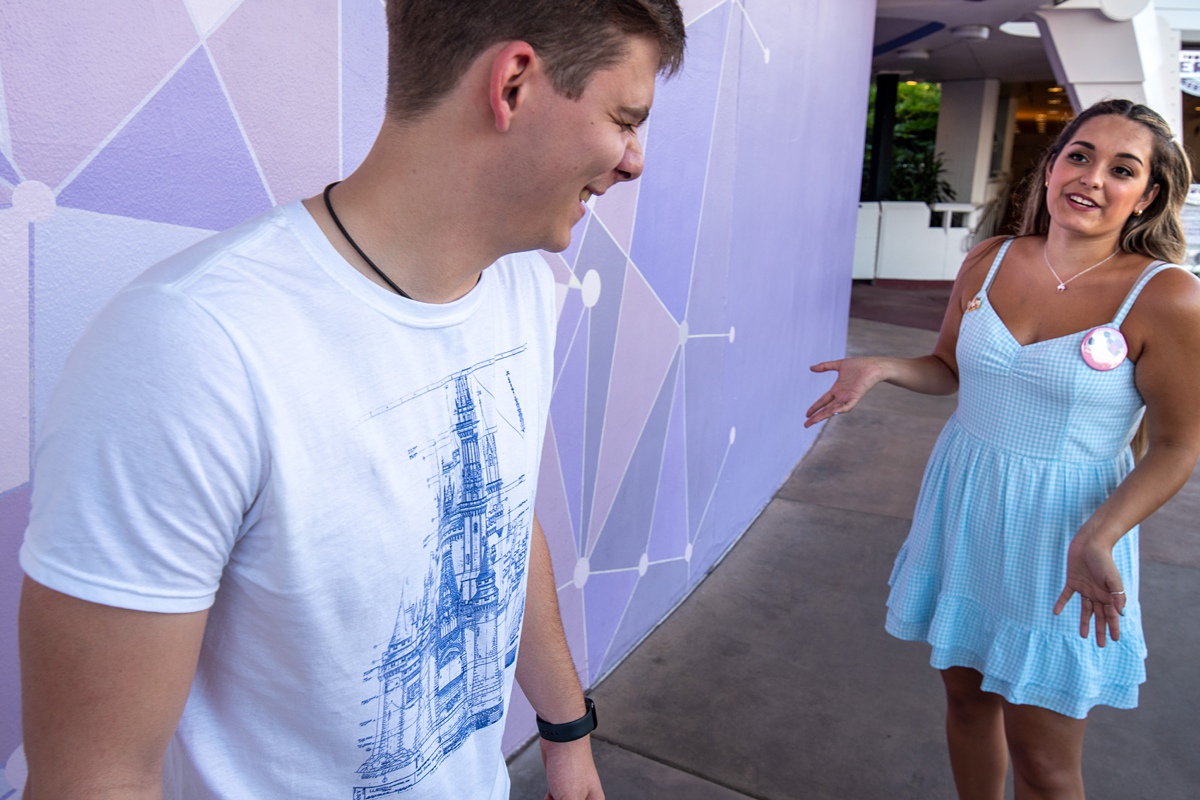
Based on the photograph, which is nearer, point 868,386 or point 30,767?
point 30,767

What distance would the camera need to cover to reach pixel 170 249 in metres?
1.25

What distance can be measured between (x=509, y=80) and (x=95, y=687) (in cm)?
63

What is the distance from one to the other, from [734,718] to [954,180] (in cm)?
1480

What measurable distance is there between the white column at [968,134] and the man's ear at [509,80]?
51.8 ft

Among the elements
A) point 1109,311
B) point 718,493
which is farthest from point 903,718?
point 1109,311

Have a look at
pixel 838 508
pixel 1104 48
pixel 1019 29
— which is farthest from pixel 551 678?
pixel 1019 29

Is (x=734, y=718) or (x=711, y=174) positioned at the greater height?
(x=711, y=174)

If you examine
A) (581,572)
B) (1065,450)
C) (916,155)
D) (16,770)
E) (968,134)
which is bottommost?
(581,572)

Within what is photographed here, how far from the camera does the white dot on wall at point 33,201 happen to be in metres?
1.06

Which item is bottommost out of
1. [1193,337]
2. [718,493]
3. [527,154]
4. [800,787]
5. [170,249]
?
[800,787]

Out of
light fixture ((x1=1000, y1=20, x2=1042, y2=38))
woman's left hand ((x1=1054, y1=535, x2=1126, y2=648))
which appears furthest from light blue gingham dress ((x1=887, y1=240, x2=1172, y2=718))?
light fixture ((x1=1000, y1=20, x2=1042, y2=38))

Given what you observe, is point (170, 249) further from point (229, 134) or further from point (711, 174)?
point (711, 174)

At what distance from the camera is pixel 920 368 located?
91.3 inches

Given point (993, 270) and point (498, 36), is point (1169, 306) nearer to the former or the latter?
point (993, 270)
